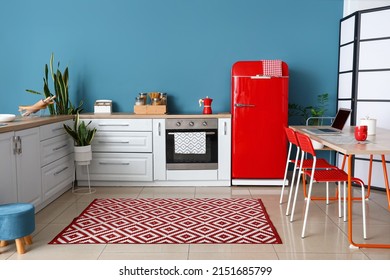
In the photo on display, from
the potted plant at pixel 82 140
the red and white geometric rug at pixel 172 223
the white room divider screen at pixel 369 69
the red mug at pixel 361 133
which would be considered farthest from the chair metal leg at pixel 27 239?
the white room divider screen at pixel 369 69

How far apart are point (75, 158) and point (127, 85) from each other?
1.25 metres

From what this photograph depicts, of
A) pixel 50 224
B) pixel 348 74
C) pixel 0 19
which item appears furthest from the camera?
pixel 0 19

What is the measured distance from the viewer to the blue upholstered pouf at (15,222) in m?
3.08

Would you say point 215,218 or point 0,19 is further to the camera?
point 0,19

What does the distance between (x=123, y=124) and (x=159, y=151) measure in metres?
0.51

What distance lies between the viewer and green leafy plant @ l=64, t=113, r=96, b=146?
4.93 metres

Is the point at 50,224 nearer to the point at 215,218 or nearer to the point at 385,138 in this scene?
A: the point at 215,218

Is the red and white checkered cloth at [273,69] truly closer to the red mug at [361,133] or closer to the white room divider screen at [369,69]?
the white room divider screen at [369,69]

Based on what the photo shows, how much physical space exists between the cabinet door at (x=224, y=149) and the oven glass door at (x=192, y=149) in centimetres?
5

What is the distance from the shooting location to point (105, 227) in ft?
12.4

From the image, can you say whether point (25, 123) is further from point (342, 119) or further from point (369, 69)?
point (369, 69)

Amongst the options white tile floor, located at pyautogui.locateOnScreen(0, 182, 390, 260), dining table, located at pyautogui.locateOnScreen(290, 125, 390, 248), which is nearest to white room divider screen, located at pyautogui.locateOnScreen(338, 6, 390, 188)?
white tile floor, located at pyautogui.locateOnScreen(0, 182, 390, 260)

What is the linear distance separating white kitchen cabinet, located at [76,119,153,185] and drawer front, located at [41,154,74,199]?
0.66ft
